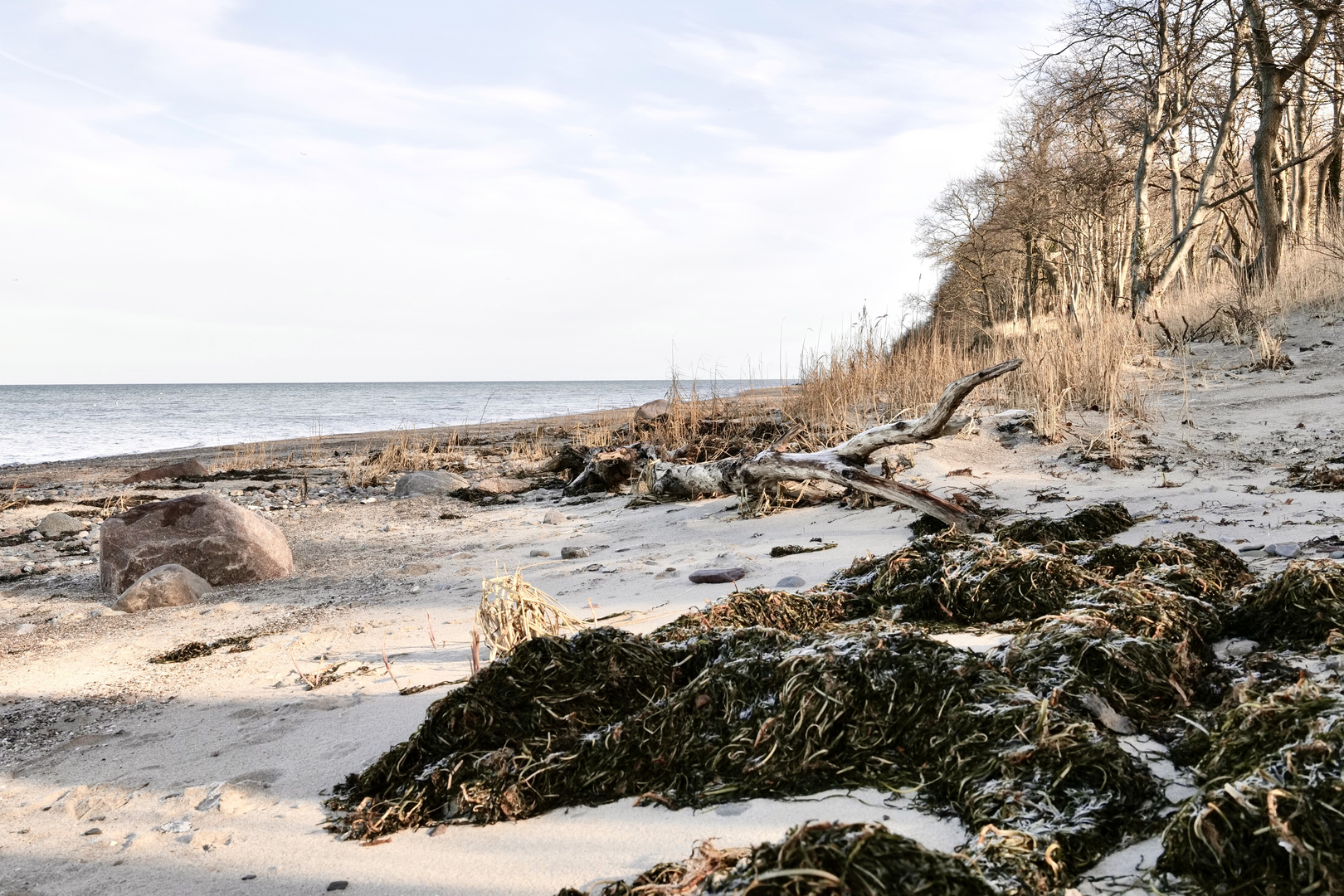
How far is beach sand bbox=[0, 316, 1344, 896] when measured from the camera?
6.24 feet

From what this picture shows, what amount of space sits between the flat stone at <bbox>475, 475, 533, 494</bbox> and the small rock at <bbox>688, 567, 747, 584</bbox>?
5029mm

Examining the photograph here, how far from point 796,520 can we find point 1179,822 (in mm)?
4194

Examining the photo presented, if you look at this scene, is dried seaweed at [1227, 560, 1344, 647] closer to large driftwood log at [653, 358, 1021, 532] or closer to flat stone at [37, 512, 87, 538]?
large driftwood log at [653, 358, 1021, 532]

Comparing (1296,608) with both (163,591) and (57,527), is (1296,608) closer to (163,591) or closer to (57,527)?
(163,591)

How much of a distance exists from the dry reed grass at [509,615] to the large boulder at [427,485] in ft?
19.6

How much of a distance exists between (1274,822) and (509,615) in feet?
7.46

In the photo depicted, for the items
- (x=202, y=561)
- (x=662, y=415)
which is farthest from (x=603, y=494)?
(x=202, y=561)

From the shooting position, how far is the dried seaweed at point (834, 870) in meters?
1.33

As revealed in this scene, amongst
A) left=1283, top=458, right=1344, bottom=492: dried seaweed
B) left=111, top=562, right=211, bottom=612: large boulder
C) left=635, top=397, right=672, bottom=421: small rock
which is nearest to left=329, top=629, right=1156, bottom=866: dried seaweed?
left=111, top=562, right=211, bottom=612: large boulder

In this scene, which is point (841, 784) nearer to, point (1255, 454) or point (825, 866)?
→ point (825, 866)

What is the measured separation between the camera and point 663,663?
2.57 meters

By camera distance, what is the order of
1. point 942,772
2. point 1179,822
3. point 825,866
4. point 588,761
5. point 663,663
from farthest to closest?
point 663,663 → point 588,761 → point 942,772 → point 1179,822 → point 825,866

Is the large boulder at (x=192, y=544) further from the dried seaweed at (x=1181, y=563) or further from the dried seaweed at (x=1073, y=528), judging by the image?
the dried seaweed at (x=1181, y=563)

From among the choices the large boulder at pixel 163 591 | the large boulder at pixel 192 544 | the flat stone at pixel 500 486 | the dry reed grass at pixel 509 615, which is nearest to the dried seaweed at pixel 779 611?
the dry reed grass at pixel 509 615
